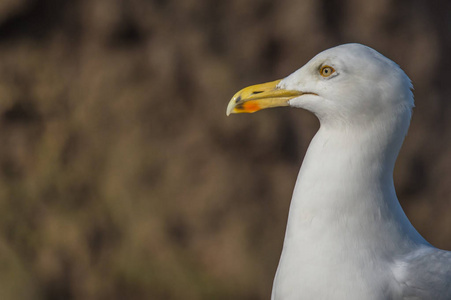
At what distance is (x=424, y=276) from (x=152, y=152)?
4.61 ft

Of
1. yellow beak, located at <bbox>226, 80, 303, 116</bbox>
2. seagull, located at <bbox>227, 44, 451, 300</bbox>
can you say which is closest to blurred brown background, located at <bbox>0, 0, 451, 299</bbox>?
yellow beak, located at <bbox>226, 80, 303, 116</bbox>

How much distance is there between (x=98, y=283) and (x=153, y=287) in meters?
0.23

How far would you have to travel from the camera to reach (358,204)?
1197mm

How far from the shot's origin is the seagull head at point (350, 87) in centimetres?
118

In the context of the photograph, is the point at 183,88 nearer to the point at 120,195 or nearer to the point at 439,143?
the point at 120,195

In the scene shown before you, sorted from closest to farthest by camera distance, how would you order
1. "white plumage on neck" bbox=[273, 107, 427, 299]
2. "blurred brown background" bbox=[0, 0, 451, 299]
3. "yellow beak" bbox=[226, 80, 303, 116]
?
"white plumage on neck" bbox=[273, 107, 427, 299], "yellow beak" bbox=[226, 80, 303, 116], "blurred brown background" bbox=[0, 0, 451, 299]

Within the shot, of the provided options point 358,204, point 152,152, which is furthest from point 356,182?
point 152,152

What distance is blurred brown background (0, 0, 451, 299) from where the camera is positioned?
234 cm

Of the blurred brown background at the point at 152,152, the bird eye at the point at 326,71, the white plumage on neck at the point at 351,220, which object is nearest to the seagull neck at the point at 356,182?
the white plumage on neck at the point at 351,220

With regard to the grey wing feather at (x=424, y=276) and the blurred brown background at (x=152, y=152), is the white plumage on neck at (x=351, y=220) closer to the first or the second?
the grey wing feather at (x=424, y=276)

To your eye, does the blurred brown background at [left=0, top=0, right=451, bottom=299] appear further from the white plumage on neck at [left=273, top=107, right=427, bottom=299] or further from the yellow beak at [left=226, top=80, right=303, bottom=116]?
the white plumage on neck at [left=273, top=107, right=427, bottom=299]

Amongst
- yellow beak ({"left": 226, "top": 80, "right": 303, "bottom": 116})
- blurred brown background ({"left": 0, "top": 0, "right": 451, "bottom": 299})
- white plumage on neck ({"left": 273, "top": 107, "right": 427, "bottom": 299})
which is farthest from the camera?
blurred brown background ({"left": 0, "top": 0, "right": 451, "bottom": 299})

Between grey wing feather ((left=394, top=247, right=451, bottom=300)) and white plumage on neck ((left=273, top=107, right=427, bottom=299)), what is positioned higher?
white plumage on neck ((left=273, top=107, right=427, bottom=299))

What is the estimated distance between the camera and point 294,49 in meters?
2.41
